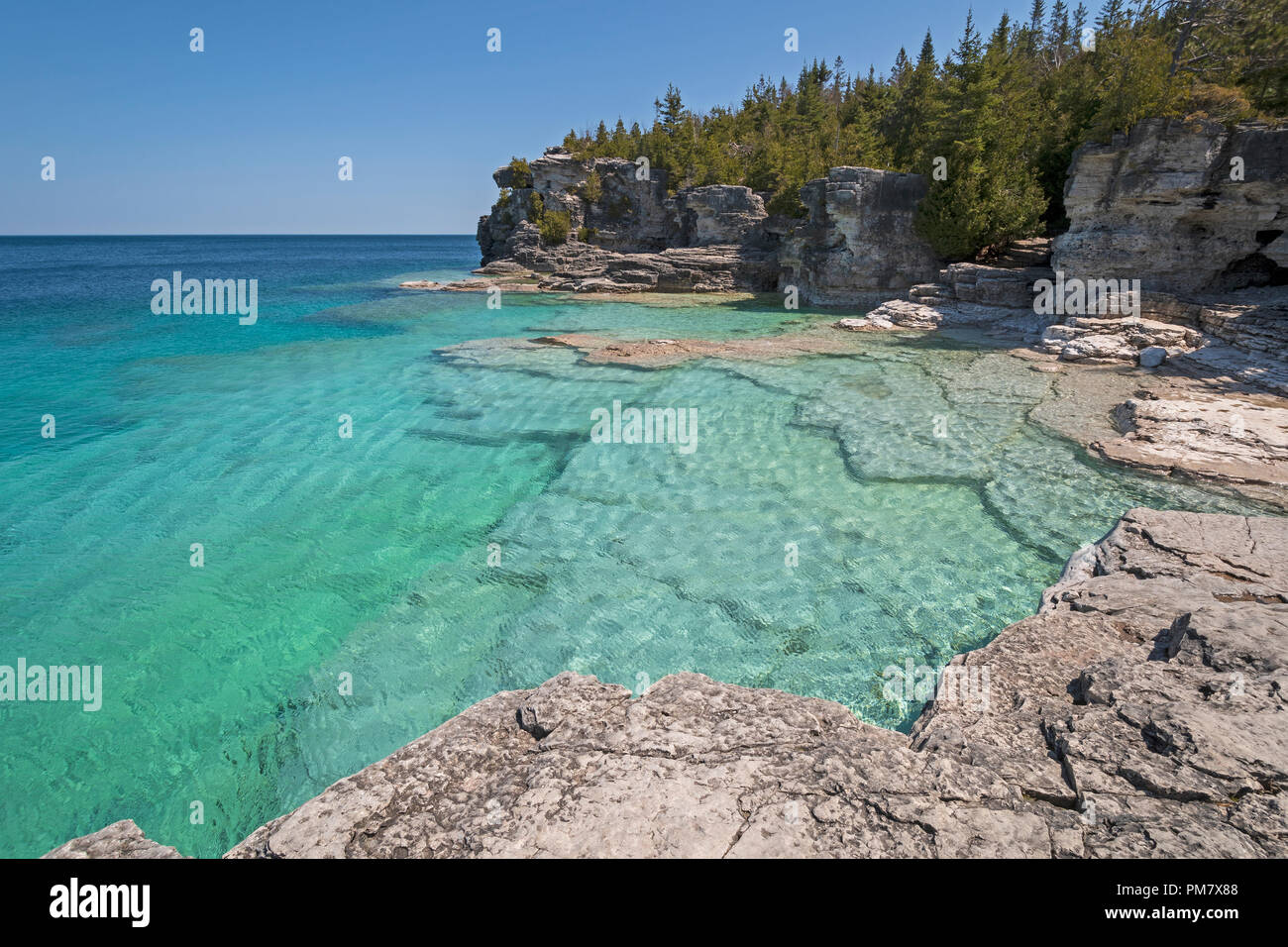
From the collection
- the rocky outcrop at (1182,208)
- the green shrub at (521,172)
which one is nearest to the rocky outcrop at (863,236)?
the rocky outcrop at (1182,208)

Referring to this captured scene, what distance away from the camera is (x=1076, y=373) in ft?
54.4

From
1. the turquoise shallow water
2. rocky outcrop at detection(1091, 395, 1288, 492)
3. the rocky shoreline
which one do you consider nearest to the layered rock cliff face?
the turquoise shallow water

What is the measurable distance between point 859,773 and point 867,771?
5 cm

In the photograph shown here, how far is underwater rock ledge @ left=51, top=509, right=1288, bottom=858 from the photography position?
2.87 metres

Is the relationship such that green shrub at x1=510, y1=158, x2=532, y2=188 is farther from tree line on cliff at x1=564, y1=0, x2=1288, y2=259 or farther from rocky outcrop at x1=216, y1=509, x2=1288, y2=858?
rocky outcrop at x1=216, y1=509, x2=1288, y2=858

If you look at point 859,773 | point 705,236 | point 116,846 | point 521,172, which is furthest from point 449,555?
point 521,172

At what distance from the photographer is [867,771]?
11.0ft

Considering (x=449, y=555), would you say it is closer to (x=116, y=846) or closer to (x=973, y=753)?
(x=116, y=846)

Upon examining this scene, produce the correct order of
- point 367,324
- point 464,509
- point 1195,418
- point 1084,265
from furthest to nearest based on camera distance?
point 367,324 → point 1084,265 → point 1195,418 → point 464,509

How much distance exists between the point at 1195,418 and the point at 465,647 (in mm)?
13802

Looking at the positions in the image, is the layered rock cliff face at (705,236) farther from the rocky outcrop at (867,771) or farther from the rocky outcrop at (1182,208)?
the rocky outcrop at (867,771)

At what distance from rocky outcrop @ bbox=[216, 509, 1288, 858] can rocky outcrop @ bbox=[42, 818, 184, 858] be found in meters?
0.39
